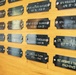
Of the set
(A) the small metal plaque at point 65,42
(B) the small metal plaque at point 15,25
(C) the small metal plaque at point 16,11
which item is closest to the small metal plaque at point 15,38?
(B) the small metal plaque at point 15,25

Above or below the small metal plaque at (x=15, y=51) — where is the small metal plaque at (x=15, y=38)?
above

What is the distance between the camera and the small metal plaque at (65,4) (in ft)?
3.32

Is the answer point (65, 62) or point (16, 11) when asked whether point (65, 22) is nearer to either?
point (65, 62)

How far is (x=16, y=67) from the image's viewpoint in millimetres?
1494

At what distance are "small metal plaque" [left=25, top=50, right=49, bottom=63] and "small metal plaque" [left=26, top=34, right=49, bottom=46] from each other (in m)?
0.08

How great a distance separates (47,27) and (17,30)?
41 cm

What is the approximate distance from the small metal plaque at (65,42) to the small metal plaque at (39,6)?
0.84 ft

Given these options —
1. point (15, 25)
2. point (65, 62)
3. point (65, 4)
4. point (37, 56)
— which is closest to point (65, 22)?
point (65, 4)

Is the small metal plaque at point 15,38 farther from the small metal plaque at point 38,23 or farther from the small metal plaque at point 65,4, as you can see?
the small metal plaque at point 65,4

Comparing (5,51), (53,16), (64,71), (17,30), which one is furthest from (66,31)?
(5,51)

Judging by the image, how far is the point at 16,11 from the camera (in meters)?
1.50

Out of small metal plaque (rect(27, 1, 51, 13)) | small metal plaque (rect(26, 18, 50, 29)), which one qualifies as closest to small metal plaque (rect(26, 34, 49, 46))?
small metal plaque (rect(26, 18, 50, 29))

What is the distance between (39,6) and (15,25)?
1.23 ft

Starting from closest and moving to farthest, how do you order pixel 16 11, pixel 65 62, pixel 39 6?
pixel 65 62 < pixel 39 6 < pixel 16 11
